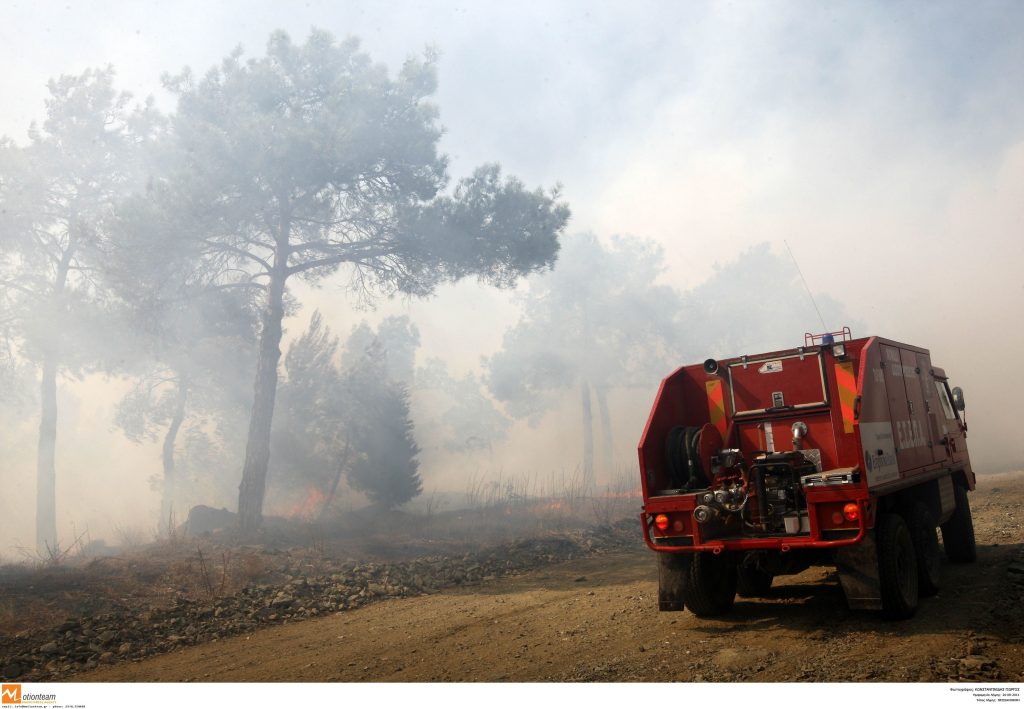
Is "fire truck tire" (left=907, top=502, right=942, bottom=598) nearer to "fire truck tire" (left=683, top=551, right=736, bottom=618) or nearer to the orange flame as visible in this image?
"fire truck tire" (left=683, top=551, right=736, bottom=618)

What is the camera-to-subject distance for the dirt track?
17.3ft

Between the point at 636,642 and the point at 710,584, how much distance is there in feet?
3.93

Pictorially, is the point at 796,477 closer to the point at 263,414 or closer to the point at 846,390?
the point at 846,390

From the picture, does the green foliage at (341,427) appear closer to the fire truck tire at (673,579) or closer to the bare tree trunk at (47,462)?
the bare tree trunk at (47,462)

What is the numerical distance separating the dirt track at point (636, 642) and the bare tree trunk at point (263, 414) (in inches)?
310

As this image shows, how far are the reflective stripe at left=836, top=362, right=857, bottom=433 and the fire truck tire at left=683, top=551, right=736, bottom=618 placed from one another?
6.04ft

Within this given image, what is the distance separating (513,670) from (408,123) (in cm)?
1496

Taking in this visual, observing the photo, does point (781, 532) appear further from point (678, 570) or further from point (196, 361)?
point (196, 361)

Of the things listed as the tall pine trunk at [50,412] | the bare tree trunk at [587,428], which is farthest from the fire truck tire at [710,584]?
the bare tree trunk at [587,428]

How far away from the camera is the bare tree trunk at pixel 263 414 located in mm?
16234

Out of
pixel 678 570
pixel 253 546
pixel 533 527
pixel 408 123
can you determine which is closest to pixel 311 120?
pixel 408 123

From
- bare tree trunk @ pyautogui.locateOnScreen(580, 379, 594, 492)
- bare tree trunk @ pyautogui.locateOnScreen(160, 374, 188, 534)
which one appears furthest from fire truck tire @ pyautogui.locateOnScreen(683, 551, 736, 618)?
bare tree trunk @ pyautogui.locateOnScreen(580, 379, 594, 492)

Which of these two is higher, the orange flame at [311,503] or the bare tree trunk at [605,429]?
the bare tree trunk at [605,429]

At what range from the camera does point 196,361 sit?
25078 mm
